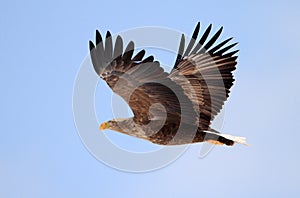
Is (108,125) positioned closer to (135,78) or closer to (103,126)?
(103,126)

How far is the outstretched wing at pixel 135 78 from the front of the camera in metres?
9.68

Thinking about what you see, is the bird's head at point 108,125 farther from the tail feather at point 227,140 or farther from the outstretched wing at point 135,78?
the tail feather at point 227,140

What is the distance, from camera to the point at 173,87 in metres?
10.1

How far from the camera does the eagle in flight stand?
977cm

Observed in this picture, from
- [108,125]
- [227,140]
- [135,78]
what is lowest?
[227,140]

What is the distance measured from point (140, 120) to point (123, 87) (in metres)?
0.74

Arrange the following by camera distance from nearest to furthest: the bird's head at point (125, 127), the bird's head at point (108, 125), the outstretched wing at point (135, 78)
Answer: the outstretched wing at point (135, 78) → the bird's head at point (125, 127) → the bird's head at point (108, 125)

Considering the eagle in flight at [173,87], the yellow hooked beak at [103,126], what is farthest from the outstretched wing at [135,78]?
the yellow hooked beak at [103,126]

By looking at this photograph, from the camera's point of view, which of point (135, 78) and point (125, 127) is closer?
point (135, 78)

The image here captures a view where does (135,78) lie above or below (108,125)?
above

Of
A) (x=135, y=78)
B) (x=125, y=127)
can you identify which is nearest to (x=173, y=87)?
(x=135, y=78)

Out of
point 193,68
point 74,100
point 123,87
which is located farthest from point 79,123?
point 193,68

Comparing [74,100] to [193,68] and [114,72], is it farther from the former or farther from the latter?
[193,68]

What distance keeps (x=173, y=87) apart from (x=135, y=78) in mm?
613
